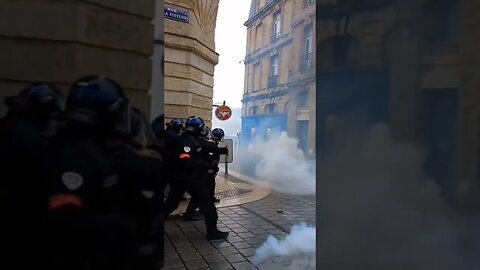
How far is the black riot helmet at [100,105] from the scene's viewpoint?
2.06 metres

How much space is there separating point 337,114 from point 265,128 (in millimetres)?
12658

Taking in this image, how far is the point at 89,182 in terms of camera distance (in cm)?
208

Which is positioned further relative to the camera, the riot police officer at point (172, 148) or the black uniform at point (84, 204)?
the riot police officer at point (172, 148)

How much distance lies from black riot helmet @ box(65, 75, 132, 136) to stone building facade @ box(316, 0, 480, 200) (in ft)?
4.38

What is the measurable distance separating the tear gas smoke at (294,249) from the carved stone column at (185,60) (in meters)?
3.42

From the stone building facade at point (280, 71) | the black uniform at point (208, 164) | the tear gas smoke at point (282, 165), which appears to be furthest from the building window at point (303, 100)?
the black uniform at point (208, 164)

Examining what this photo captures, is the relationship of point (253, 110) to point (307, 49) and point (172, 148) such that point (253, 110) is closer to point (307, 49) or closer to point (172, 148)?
point (307, 49)

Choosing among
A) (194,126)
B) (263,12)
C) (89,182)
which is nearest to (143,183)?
(89,182)

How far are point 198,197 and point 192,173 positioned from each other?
34cm

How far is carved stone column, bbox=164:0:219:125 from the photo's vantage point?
22.1ft

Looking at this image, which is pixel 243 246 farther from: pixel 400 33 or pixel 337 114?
pixel 400 33

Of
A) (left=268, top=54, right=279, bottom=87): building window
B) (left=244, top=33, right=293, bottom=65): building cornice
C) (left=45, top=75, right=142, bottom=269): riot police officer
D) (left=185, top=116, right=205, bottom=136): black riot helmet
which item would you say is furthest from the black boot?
(left=268, top=54, right=279, bottom=87): building window

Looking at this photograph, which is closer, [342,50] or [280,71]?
[342,50]

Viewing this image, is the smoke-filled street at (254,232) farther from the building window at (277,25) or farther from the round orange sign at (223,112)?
the building window at (277,25)
